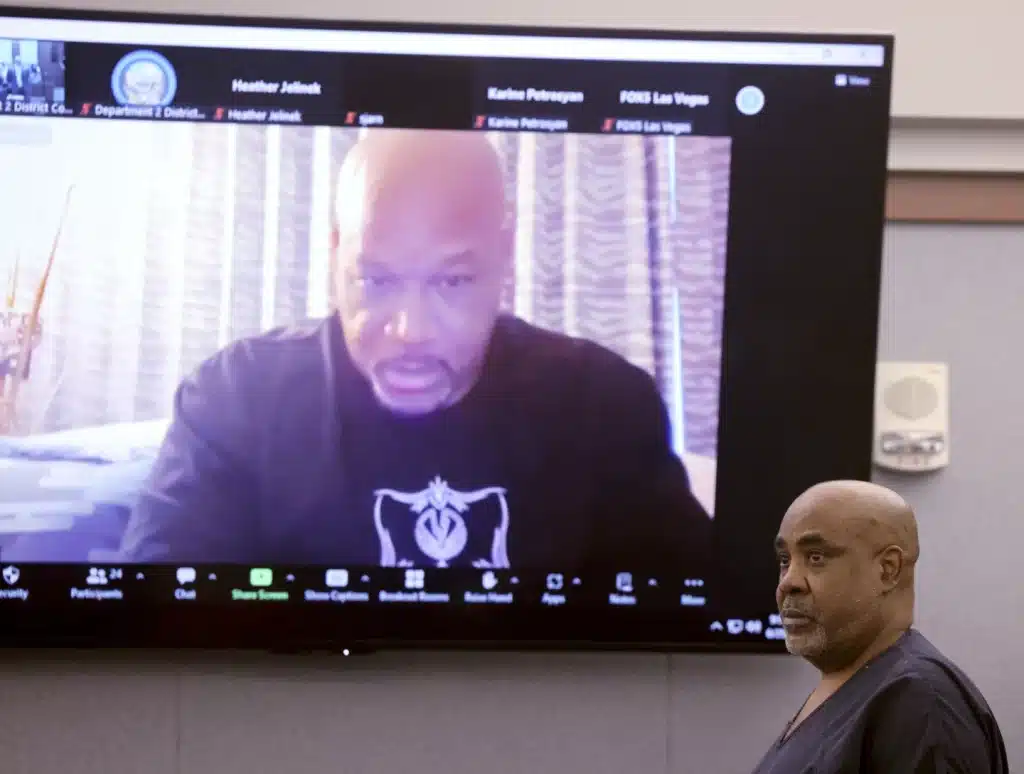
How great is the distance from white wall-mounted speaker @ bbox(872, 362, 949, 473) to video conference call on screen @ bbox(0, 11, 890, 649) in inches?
6.8

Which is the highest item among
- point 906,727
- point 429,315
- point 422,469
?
point 429,315

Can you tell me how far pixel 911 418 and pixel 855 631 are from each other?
1.35m

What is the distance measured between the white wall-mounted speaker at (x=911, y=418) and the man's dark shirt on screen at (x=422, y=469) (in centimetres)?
46

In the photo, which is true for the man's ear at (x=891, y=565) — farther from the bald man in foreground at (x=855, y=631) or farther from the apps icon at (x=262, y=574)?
the apps icon at (x=262, y=574)

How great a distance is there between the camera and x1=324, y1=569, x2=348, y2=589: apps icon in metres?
2.69

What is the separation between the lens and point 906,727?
1.48 meters

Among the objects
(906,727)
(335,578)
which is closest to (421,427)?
(335,578)

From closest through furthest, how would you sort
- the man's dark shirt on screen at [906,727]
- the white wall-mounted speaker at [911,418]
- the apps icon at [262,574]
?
the man's dark shirt on screen at [906,727], the apps icon at [262,574], the white wall-mounted speaker at [911,418]

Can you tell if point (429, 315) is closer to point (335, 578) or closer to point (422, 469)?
point (422, 469)

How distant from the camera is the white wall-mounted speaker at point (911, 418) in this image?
2.86 metres

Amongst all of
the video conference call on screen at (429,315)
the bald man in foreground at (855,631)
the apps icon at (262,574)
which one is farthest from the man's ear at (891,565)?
the apps icon at (262,574)

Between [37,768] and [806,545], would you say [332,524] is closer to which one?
[37,768]

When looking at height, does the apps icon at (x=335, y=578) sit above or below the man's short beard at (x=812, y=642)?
below

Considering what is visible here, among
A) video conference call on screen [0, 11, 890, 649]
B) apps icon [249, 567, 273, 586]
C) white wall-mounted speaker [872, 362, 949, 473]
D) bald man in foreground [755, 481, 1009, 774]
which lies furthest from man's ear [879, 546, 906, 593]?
apps icon [249, 567, 273, 586]
